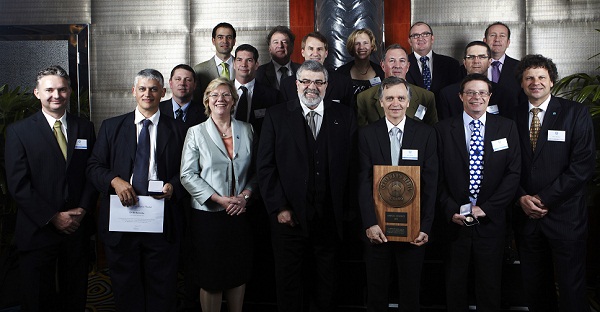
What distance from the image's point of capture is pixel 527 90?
10.5 ft

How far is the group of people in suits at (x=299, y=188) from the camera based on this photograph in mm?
3006

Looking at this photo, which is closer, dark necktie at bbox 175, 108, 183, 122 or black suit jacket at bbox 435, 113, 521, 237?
black suit jacket at bbox 435, 113, 521, 237

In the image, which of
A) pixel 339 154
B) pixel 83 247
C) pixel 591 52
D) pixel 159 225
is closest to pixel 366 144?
pixel 339 154

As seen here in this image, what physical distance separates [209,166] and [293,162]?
495 millimetres

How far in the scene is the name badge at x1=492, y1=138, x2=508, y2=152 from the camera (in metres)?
3.03

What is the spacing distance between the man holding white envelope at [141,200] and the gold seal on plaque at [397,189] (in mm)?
1195

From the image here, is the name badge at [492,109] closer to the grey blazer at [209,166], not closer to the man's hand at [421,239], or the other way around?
the man's hand at [421,239]

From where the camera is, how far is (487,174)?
3.02 metres

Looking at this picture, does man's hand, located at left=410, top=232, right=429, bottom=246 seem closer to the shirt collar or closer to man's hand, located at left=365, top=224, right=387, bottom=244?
man's hand, located at left=365, top=224, right=387, bottom=244

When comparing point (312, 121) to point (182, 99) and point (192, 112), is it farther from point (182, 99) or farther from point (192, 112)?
point (182, 99)

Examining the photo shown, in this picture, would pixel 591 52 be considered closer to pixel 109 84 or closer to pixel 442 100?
pixel 442 100

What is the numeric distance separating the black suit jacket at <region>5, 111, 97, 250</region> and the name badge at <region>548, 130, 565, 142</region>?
283cm

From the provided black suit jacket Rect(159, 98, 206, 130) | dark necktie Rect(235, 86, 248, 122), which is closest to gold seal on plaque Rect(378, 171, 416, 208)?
dark necktie Rect(235, 86, 248, 122)

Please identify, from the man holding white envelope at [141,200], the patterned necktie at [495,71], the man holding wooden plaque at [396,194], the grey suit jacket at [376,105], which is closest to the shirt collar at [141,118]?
the man holding white envelope at [141,200]
